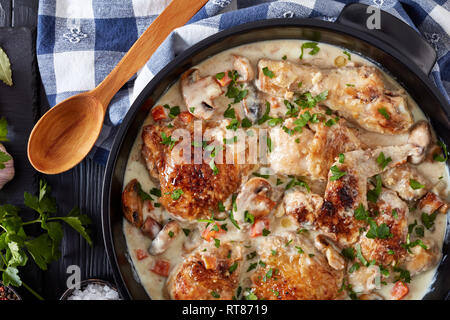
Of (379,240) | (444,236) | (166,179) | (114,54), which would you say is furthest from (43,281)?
(444,236)

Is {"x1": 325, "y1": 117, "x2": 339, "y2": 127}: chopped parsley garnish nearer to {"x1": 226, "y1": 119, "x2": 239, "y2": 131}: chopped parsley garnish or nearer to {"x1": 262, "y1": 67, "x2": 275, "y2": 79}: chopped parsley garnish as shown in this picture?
{"x1": 262, "y1": 67, "x2": 275, "y2": 79}: chopped parsley garnish

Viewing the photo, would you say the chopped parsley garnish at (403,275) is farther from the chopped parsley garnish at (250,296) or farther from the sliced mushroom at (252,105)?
the sliced mushroom at (252,105)

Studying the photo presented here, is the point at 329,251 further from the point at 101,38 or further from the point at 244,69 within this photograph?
the point at 101,38

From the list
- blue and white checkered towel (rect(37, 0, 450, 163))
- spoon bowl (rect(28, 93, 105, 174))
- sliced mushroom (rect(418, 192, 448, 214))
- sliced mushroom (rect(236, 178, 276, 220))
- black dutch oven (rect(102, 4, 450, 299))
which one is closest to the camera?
black dutch oven (rect(102, 4, 450, 299))

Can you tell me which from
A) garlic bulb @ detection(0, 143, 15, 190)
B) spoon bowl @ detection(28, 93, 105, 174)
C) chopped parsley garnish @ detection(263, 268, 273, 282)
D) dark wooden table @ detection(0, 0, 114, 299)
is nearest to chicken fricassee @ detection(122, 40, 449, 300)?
chopped parsley garnish @ detection(263, 268, 273, 282)

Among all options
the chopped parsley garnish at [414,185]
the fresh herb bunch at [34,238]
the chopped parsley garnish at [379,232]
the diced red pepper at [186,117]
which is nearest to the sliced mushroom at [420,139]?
the chopped parsley garnish at [414,185]

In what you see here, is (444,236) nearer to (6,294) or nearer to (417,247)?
(417,247)
